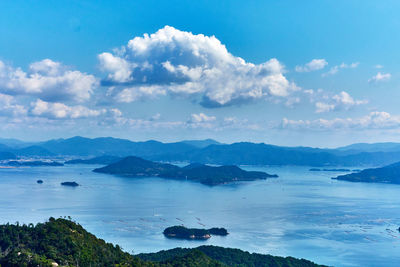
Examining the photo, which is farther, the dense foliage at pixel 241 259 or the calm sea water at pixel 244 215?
the calm sea water at pixel 244 215

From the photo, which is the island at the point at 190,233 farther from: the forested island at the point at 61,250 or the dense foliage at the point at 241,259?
the forested island at the point at 61,250

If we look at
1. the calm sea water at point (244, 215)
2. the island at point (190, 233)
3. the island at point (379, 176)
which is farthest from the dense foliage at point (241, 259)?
the island at point (379, 176)

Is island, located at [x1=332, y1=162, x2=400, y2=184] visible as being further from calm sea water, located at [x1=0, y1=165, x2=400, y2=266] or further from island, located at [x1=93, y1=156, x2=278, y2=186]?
island, located at [x1=93, y1=156, x2=278, y2=186]

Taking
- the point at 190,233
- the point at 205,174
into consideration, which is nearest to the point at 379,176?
the point at 205,174

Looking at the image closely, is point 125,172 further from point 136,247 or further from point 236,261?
point 236,261

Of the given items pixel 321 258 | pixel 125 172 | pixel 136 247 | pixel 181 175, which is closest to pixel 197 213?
pixel 136 247

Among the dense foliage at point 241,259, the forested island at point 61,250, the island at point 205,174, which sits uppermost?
the island at point 205,174
